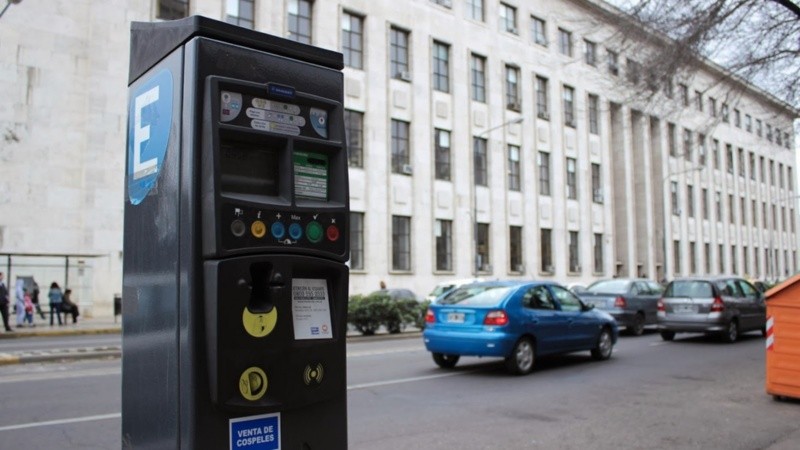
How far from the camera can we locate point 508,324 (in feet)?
36.3

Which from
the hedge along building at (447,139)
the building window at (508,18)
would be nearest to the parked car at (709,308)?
the hedge along building at (447,139)

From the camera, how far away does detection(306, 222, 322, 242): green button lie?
8.69 ft

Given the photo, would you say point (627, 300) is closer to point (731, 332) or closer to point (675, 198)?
point (731, 332)

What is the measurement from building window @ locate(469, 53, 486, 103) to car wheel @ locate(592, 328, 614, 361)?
25.3m

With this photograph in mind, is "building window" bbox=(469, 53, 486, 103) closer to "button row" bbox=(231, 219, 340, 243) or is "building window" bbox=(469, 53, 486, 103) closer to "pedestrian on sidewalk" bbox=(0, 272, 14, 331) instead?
"pedestrian on sidewalk" bbox=(0, 272, 14, 331)

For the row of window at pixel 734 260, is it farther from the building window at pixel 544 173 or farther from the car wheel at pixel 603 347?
the car wheel at pixel 603 347

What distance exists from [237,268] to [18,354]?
14029 mm

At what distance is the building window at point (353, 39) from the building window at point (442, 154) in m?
5.61

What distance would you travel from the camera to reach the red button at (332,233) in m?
2.71

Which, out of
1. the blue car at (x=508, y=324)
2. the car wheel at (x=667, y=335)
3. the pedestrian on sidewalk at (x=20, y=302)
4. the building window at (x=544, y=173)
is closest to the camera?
the blue car at (x=508, y=324)

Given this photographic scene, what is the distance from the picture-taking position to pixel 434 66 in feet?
117

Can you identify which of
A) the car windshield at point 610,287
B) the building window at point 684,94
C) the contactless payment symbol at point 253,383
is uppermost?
the building window at point 684,94

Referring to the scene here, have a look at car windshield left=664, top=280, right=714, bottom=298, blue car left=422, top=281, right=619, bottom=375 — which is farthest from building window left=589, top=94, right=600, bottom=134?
blue car left=422, top=281, right=619, bottom=375

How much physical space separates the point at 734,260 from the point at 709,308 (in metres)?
50.7
